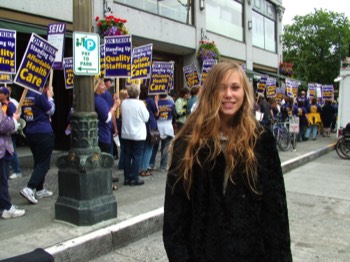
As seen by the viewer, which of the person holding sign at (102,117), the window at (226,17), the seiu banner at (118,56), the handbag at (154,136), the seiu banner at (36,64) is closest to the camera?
the seiu banner at (36,64)

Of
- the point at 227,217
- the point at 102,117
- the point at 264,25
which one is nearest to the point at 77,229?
the point at 102,117

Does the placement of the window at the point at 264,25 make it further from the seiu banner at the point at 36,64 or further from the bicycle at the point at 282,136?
the seiu banner at the point at 36,64

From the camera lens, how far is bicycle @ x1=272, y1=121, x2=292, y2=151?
1265cm

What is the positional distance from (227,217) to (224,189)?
0.14 meters

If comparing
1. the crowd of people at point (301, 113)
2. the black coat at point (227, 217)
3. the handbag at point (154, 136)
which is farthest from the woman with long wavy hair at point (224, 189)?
the crowd of people at point (301, 113)

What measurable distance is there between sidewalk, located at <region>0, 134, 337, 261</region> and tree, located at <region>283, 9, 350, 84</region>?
4235cm

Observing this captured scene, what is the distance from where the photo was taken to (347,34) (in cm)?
4681

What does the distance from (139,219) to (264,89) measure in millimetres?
11939

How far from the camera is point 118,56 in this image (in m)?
8.20

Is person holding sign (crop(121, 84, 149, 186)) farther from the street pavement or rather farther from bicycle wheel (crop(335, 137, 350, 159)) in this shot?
bicycle wheel (crop(335, 137, 350, 159))

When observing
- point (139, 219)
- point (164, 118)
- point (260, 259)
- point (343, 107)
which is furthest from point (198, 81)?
point (260, 259)

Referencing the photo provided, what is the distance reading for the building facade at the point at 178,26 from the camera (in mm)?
9477

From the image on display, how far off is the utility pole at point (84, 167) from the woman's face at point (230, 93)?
3.09m

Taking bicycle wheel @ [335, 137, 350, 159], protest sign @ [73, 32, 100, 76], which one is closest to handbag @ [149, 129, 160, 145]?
protest sign @ [73, 32, 100, 76]
